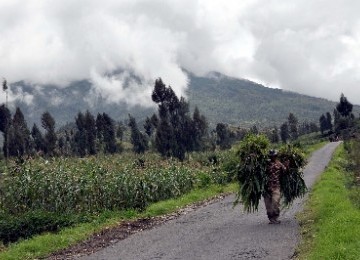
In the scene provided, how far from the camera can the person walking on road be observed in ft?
57.0

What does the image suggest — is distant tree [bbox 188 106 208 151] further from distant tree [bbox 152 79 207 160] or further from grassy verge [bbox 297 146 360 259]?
grassy verge [bbox 297 146 360 259]

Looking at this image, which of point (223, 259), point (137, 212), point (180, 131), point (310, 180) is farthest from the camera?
point (180, 131)

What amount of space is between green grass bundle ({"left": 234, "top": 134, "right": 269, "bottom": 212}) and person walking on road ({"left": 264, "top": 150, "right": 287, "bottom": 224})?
0.64ft

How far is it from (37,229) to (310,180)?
20027mm

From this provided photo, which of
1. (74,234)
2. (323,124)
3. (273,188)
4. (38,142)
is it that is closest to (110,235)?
(74,234)

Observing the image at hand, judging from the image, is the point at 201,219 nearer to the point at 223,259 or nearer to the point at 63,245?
the point at 63,245

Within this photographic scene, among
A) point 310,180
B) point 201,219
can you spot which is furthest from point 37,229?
point 310,180

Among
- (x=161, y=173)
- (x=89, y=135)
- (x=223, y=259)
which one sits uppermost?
(x=89, y=135)

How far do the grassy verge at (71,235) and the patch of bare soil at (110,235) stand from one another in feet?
1.26

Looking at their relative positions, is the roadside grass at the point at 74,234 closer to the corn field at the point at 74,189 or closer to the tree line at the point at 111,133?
the corn field at the point at 74,189

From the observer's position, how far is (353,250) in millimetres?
11391

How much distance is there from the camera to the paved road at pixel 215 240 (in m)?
13.3

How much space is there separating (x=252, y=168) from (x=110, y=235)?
18.5 feet

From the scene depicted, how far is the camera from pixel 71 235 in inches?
684
